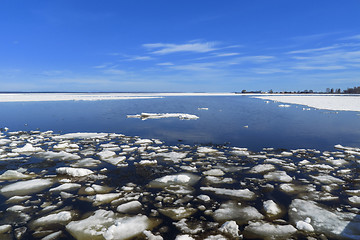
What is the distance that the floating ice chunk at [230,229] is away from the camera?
8.60 ft

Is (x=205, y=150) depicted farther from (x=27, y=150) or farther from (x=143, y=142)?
(x=27, y=150)

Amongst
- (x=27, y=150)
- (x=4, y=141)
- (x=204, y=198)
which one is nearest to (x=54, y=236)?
(x=204, y=198)

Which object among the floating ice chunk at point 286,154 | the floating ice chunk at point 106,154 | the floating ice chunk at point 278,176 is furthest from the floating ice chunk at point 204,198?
the floating ice chunk at point 286,154

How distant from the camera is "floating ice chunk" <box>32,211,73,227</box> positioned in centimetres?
282

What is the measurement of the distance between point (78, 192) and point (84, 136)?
4.65 meters

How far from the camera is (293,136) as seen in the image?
26.3ft

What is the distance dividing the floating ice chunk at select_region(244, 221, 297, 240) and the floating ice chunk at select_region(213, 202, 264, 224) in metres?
0.13

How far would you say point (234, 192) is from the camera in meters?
3.67

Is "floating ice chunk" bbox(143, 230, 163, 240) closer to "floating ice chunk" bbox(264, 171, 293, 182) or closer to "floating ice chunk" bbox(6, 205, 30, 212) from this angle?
"floating ice chunk" bbox(6, 205, 30, 212)

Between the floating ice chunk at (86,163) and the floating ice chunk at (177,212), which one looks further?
the floating ice chunk at (86,163)

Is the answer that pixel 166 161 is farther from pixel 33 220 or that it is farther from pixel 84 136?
pixel 84 136

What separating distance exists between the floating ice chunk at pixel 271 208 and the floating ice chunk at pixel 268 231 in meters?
0.26

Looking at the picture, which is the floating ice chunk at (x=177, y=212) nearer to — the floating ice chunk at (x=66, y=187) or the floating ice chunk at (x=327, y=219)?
the floating ice chunk at (x=327, y=219)

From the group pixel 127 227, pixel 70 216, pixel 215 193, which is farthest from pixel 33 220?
pixel 215 193
